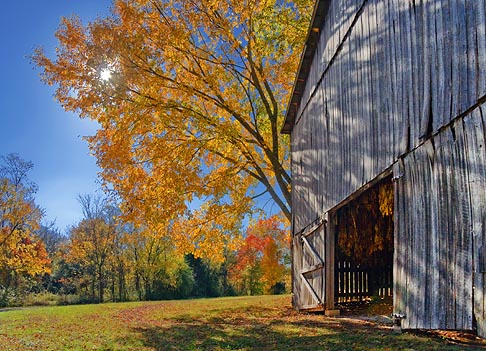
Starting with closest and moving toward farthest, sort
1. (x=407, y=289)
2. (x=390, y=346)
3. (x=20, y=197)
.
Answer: (x=407, y=289)
(x=390, y=346)
(x=20, y=197)

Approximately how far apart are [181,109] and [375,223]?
808 centimetres

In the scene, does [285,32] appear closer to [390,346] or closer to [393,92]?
[393,92]

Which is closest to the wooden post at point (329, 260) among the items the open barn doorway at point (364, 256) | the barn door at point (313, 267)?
the barn door at point (313, 267)

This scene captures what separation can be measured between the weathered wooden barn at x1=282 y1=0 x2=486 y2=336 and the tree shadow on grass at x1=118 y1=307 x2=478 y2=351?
77cm

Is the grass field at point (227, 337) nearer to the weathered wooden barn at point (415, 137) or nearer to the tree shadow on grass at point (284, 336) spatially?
the tree shadow on grass at point (284, 336)

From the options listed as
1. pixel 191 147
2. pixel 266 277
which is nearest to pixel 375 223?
pixel 191 147

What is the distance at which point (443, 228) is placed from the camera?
5164 mm

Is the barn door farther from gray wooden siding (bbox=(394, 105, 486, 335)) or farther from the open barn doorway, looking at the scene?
gray wooden siding (bbox=(394, 105, 486, 335))

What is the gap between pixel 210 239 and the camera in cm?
1873

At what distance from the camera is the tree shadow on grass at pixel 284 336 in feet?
22.1

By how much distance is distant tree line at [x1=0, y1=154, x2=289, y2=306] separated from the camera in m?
35.0

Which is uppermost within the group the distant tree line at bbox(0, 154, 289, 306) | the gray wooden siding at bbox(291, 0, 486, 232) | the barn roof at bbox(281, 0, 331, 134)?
the barn roof at bbox(281, 0, 331, 134)

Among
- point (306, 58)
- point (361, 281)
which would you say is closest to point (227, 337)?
point (361, 281)

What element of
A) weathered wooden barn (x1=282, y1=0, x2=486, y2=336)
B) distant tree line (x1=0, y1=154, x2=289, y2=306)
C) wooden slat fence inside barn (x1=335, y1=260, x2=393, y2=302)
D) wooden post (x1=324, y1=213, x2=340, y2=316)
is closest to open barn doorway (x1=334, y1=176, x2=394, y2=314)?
wooden slat fence inside barn (x1=335, y1=260, x2=393, y2=302)
